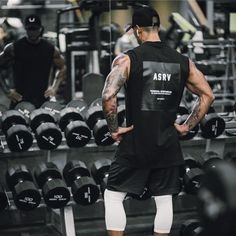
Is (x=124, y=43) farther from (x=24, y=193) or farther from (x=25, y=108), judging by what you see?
(x=24, y=193)

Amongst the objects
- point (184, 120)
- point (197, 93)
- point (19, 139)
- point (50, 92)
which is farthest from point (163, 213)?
point (50, 92)

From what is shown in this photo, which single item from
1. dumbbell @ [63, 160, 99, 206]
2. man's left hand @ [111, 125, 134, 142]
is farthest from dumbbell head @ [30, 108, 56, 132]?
man's left hand @ [111, 125, 134, 142]

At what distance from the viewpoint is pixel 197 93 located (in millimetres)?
3111

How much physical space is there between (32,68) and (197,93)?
178 centimetres

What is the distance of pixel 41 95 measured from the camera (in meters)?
4.64

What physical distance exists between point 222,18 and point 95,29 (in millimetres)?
1574

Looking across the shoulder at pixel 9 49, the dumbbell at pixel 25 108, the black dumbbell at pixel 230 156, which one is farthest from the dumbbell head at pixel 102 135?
the shoulder at pixel 9 49

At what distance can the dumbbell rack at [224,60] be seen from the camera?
19.0 ft

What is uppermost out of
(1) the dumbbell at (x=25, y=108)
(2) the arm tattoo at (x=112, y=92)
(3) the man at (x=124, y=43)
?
(2) the arm tattoo at (x=112, y=92)

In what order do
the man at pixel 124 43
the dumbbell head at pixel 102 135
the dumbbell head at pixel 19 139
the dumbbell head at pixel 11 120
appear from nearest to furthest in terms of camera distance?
the dumbbell head at pixel 19 139 → the dumbbell head at pixel 102 135 → the dumbbell head at pixel 11 120 → the man at pixel 124 43

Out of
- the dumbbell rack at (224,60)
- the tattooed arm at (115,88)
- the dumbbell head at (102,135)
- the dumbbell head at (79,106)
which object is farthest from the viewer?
the dumbbell rack at (224,60)

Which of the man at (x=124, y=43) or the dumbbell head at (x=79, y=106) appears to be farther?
the man at (x=124, y=43)

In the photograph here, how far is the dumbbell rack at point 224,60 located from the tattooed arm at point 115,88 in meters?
2.90

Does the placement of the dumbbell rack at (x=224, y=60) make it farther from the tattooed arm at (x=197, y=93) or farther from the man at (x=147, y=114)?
the man at (x=147, y=114)
